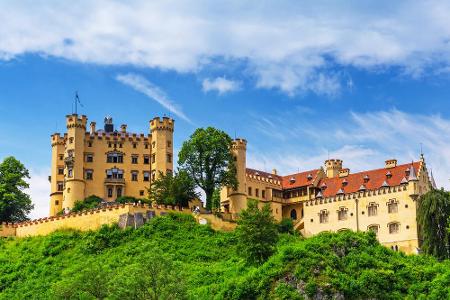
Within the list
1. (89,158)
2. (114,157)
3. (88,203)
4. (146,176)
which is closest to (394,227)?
(146,176)

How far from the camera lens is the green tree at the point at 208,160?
3942 inches

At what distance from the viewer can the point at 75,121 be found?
106 metres

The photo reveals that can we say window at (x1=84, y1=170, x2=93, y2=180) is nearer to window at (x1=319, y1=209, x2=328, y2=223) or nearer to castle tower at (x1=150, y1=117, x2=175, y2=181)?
castle tower at (x1=150, y1=117, x2=175, y2=181)

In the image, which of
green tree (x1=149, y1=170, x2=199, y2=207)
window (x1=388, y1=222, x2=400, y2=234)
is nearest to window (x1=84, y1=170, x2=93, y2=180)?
green tree (x1=149, y1=170, x2=199, y2=207)

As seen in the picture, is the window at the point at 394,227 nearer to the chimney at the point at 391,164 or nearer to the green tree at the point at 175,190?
the chimney at the point at 391,164

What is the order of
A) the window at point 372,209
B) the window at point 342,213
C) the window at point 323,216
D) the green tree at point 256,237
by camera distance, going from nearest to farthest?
the green tree at point 256,237, the window at point 372,209, the window at point 342,213, the window at point 323,216

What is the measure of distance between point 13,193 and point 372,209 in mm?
44077

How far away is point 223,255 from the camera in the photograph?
271 ft

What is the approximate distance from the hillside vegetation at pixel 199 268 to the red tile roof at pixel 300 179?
17.9 metres

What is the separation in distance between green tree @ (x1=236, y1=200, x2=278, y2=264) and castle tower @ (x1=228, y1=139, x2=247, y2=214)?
28569mm

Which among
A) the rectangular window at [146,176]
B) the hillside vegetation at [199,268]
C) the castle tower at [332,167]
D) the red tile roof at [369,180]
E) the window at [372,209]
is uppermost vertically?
the castle tower at [332,167]

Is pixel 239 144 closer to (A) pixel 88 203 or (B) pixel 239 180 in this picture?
(B) pixel 239 180

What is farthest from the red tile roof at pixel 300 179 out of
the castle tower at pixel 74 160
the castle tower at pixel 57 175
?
the castle tower at pixel 57 175

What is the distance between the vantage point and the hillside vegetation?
206 feet
